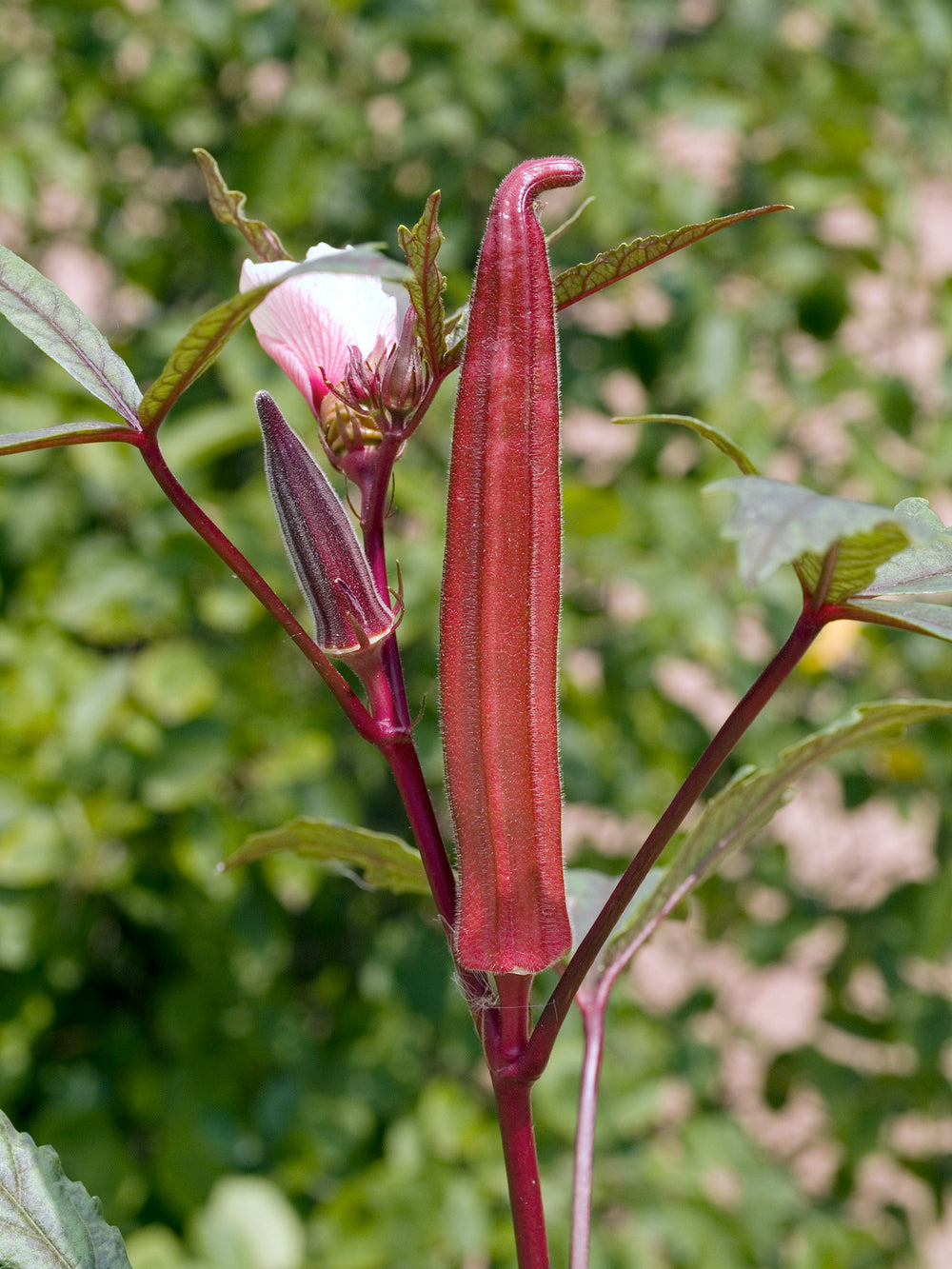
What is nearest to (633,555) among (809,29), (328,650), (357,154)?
(357,154)

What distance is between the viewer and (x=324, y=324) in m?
→ 0.30

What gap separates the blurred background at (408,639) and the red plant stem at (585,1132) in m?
0.58

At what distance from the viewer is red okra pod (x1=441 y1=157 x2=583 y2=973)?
0.87 ft

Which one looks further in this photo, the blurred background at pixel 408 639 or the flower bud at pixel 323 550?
the blurred background at pixel 408 639

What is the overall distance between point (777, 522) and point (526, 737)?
0.08 metres

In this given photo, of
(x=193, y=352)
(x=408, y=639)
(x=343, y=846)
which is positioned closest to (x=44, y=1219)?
(x=343, y=846)

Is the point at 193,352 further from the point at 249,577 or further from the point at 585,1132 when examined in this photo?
the point at 585,1132

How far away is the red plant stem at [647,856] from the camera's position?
0.29 meters

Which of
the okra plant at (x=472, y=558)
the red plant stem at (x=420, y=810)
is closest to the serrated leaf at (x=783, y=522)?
the okra plant at (x=472, y=558)

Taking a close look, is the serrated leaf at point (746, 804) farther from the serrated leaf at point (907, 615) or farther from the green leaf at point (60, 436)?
the green leaf at point (60, 436)

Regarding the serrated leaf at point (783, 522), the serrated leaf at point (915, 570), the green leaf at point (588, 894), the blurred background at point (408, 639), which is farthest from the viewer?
the blurred background at point (408, 639)

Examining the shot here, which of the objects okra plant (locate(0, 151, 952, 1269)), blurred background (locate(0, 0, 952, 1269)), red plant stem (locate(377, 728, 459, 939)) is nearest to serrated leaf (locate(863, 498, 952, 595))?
okra plant (locate(0, 151, 952, 1269))

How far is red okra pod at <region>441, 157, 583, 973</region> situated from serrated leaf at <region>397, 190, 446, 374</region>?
0.01 meters

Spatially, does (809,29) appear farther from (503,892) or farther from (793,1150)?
(503,892)
